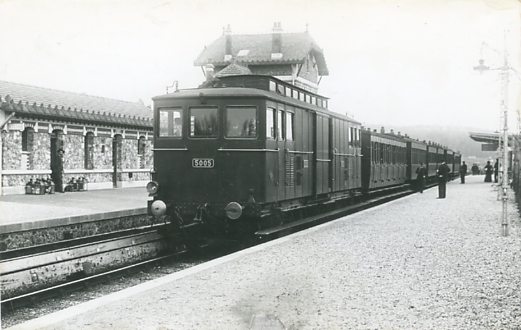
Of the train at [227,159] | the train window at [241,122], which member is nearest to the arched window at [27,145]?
the train at [227,159]

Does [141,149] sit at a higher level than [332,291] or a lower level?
higher

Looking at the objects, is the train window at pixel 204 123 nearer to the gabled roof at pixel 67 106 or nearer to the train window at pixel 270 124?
the train window at pixel 270 124

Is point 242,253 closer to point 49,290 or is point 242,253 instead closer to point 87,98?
point 49,290

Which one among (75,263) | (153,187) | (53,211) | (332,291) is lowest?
(75,263)

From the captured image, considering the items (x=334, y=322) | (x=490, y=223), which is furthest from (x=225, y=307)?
(x=490, y=223)

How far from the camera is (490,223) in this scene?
1439 centimetres

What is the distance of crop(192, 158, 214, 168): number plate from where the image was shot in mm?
11039

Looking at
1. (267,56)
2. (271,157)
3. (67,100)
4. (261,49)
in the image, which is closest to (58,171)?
(67,100)

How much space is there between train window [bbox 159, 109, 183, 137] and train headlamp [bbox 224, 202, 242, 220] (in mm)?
1994

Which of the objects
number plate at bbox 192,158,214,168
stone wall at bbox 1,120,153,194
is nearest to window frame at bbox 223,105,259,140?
number plate at bbox 192,158,214,168

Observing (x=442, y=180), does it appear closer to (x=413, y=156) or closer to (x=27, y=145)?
(x=413, y=156)

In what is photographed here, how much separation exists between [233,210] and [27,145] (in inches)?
587

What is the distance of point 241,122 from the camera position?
11.0 meters

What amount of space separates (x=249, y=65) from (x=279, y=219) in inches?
716
